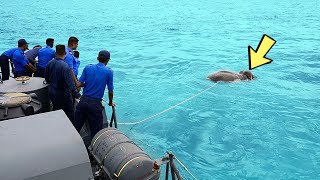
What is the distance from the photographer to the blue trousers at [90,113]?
292 inches

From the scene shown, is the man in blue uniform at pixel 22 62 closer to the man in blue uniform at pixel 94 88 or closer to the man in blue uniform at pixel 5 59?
the man in blue uniform at pixel 5 59

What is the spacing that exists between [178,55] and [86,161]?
21505 mm

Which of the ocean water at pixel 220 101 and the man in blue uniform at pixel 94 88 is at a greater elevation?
the man in blue uniform at pixel 94 88

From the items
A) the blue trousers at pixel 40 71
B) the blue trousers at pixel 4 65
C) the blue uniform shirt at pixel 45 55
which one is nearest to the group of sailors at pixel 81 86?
the blue uniform shirt at pixel 45 55

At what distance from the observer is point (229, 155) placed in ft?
33.1

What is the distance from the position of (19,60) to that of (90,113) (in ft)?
14.9

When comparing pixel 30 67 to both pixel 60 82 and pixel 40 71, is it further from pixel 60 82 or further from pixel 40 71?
pixel 60 82

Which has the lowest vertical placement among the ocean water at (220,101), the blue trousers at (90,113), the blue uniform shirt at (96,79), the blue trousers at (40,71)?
the ocean water at (220,101)

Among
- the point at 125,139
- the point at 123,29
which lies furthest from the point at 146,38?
the point at 125,139

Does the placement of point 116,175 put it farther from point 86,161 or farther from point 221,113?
point 221,113

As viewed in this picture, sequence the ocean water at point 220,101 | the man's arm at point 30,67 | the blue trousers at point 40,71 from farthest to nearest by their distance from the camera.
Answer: the man's arm at point 30,67 → the blue trousers at point 40,71 → the ocean water at point 220,101

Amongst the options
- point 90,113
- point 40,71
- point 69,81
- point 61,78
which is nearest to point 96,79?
point 90,113

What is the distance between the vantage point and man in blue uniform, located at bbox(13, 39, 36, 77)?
10.6 m

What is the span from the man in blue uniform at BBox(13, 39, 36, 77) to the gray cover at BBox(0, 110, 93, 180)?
19.8 feet
